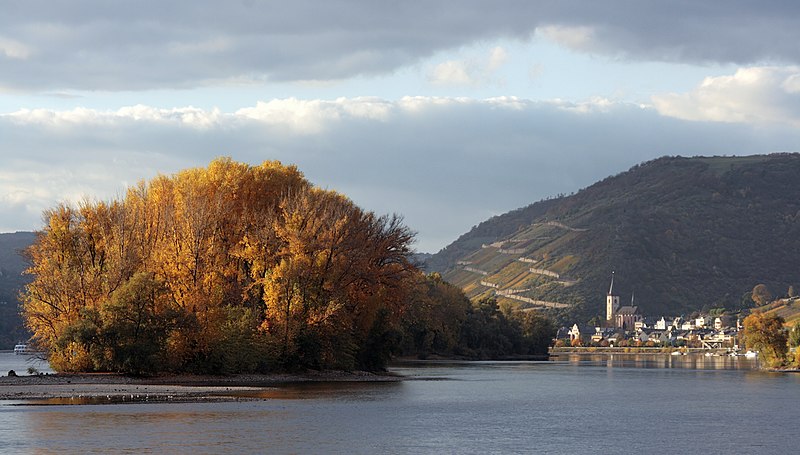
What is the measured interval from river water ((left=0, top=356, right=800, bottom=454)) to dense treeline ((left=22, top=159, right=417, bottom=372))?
7.00 m

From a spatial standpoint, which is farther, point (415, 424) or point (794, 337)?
point (794, 337)

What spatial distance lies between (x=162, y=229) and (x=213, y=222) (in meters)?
4.44

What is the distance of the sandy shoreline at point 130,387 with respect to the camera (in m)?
70.9

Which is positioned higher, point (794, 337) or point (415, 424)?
point (794, 337)

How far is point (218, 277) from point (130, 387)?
15.1 meters

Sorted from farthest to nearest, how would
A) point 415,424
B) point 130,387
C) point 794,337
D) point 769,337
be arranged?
point 769,337 < point 794,337 < point 130,387 < point 415,424

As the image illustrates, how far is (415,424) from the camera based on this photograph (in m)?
60.6

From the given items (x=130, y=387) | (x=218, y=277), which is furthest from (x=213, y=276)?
(x=130, y=387)

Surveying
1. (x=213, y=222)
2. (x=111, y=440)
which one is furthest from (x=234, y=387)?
(x=111, y=440)

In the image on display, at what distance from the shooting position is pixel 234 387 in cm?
8275

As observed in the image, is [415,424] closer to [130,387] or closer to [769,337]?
[130,387]

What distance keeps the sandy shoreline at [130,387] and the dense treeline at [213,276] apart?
1295 millimetres

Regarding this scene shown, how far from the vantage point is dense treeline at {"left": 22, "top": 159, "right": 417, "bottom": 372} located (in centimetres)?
8262

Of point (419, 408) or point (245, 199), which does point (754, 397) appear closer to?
point (419, 408)
